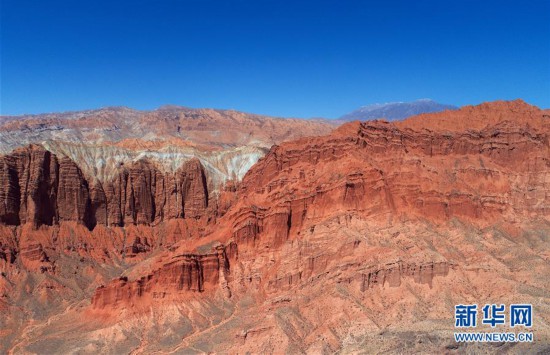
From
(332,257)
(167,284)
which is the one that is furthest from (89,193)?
(332,257)

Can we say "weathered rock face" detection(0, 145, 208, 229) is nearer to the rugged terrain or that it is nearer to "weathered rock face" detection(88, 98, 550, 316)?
the rugged terrain

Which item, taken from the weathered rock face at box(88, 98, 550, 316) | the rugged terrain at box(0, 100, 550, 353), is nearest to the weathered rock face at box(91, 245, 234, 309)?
the rugged terrain at box(0, 100, 550, 353)

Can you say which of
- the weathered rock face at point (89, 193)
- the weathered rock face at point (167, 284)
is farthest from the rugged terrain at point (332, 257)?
the weathered rock face at point (89, 193)

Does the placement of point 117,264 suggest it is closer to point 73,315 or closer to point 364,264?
point 73,315

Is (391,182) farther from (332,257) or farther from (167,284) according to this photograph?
(167,284)

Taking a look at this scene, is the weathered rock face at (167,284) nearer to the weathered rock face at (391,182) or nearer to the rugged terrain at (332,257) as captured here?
the rugged terrain at (332,257)

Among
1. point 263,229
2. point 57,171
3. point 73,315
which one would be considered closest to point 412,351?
point 263,229
